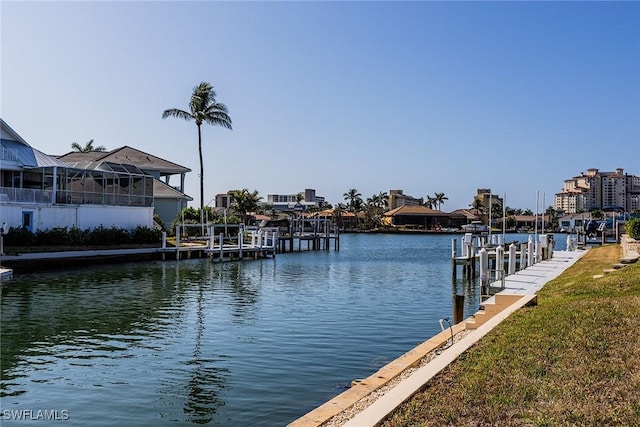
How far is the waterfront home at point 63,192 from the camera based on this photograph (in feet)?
137

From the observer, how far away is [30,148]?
4784 centimetres

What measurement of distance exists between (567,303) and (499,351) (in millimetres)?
4870

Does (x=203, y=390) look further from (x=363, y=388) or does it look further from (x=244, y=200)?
(x=244, y=200)

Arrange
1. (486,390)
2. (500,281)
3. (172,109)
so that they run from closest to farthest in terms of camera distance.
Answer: (486,390) → (500,281) → (172,109)

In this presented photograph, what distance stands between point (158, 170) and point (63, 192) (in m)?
22.3

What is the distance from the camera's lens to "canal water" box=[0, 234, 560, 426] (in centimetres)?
1058

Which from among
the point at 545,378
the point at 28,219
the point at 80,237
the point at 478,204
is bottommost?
the point at 545,378

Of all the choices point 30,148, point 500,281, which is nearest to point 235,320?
point 500,281

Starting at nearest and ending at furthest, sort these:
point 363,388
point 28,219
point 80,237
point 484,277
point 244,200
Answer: point 363,388 → point 484,277 → point 28,219 → point 80,237 → point 244,200

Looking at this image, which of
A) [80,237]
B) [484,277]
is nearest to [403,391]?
[484,277]

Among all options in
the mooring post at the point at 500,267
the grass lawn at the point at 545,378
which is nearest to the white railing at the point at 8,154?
the mooring post at the point at 500,267

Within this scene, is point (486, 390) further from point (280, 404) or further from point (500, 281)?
point (500, 281)

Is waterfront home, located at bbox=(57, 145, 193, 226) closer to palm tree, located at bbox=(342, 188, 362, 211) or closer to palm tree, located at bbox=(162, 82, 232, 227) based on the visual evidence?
palm tree, located at bbox=(162, 82, 232, 227)

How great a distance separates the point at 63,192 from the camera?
4397cm
